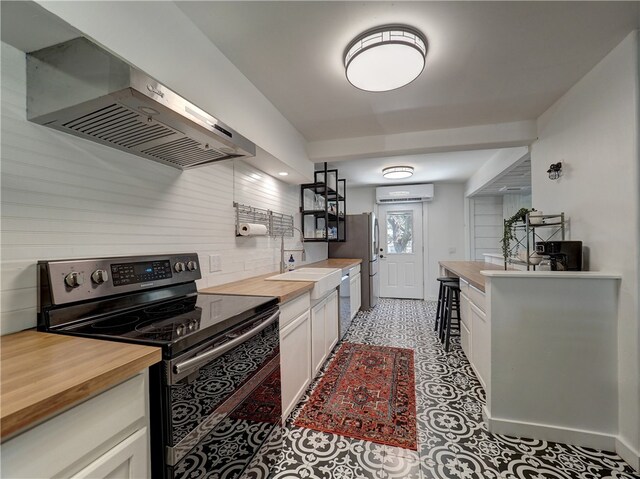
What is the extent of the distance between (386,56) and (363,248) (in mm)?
3425

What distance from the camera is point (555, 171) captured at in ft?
7.34

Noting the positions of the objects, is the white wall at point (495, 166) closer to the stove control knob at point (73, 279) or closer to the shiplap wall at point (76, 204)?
the shiplap wall at point (76, 204)

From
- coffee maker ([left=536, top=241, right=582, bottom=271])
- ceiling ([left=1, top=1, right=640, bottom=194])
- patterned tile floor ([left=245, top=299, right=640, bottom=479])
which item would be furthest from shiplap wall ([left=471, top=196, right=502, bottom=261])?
patterned tile floor ([left=245, top=299, right=640, bottom=479])

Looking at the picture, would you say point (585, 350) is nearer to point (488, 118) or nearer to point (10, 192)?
point (488, 118)

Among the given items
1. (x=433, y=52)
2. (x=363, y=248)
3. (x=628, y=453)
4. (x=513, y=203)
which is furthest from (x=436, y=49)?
(x=513, y=203)

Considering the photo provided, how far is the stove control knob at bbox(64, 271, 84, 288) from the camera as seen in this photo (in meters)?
1.03

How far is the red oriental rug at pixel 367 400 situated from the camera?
1725mm

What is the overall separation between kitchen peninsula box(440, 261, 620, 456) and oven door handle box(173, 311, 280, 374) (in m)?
1.49

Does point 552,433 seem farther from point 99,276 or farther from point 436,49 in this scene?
point 99,276

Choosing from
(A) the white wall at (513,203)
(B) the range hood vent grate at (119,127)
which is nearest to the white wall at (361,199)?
(A) the white wall at (513,203)

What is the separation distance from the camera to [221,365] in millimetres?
1012

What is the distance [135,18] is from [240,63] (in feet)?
2.38

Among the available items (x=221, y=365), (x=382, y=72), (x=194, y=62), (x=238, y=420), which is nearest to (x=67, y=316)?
(x=221, y=365)

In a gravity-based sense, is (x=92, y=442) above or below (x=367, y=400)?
above
